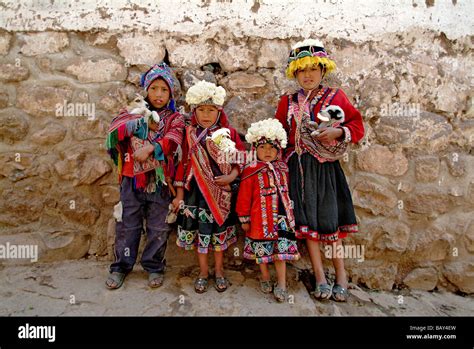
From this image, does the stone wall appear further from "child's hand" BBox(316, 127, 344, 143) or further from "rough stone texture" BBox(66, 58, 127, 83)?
"child's hand" BBox(316, 127, 344, 143)

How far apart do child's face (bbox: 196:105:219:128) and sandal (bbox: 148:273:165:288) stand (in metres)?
1.08

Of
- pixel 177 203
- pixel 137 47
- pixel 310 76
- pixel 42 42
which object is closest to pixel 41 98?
pixel 42 42

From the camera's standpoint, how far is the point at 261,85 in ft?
8.80

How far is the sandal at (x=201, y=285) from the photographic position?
7.56ft

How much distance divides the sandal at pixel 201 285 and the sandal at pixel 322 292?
0.73 metres

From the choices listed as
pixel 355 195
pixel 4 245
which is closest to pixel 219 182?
pixel 355 195

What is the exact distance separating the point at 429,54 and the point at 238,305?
2.38 m

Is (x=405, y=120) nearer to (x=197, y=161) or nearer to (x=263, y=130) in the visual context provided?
(x=263, y=130)

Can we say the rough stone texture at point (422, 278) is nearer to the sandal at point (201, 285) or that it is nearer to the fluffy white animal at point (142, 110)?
the sandal at point (201, 285)

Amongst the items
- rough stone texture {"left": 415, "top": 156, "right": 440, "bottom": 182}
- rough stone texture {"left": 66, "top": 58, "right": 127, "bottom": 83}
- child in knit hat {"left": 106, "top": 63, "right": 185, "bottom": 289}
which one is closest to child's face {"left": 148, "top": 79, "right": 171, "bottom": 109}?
child in knit hat {"left": 106, "top": 63, "right": 185, "bottom": 289}

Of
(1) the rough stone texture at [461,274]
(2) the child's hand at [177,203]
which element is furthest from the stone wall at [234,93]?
(2) the child's hand at [177,203]

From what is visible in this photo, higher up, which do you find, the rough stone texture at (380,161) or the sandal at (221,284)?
the rough stone texture at (380,161)

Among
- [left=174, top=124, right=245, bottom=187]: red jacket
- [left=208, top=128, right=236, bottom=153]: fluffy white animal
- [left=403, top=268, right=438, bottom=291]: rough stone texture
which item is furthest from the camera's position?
[left=403, top=268, right=438, bottom=291]: rough stone texture

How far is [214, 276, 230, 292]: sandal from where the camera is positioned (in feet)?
7.61
